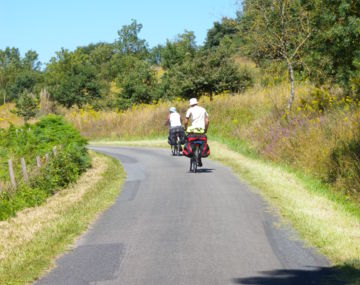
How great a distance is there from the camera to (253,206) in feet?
37.4

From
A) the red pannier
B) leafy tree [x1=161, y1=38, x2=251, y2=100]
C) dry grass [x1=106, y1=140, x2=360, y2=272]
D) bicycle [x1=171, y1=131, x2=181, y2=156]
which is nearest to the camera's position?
dry grass [x1=106, y1=140, x2=360, y2=272]

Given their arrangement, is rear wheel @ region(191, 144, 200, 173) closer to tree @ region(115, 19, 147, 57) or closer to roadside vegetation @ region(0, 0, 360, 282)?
roadside vegetation @ region(0, 0, 360, 282)

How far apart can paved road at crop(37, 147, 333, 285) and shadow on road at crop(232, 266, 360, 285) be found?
11 mm

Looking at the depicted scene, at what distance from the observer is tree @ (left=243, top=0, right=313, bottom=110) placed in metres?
25.2

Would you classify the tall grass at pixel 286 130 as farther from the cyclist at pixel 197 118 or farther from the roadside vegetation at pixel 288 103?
the cyclist at pixel 197 118

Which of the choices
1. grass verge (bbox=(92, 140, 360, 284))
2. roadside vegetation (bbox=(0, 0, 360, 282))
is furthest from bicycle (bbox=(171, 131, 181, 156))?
grass verge (bbox=(92, 140, 360, 284))

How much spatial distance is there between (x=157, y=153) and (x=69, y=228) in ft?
57.0

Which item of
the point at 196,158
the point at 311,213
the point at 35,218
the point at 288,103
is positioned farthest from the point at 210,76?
the point at 311,213

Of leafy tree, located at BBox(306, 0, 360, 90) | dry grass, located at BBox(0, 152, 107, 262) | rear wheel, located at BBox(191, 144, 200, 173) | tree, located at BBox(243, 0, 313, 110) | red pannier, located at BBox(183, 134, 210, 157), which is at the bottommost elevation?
dry grass, located at BBox(0, 152, 107, 262)

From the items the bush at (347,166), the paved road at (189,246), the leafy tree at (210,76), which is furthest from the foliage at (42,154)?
the leafy tree at (210,76)

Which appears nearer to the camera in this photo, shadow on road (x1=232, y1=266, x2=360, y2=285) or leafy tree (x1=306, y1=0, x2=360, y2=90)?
shadow on road (x1=232, y1=266, x2=360, y2=285)

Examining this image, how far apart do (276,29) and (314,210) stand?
16295mm

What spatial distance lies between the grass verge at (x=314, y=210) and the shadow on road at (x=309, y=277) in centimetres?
1

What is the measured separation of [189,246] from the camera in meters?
8.02
